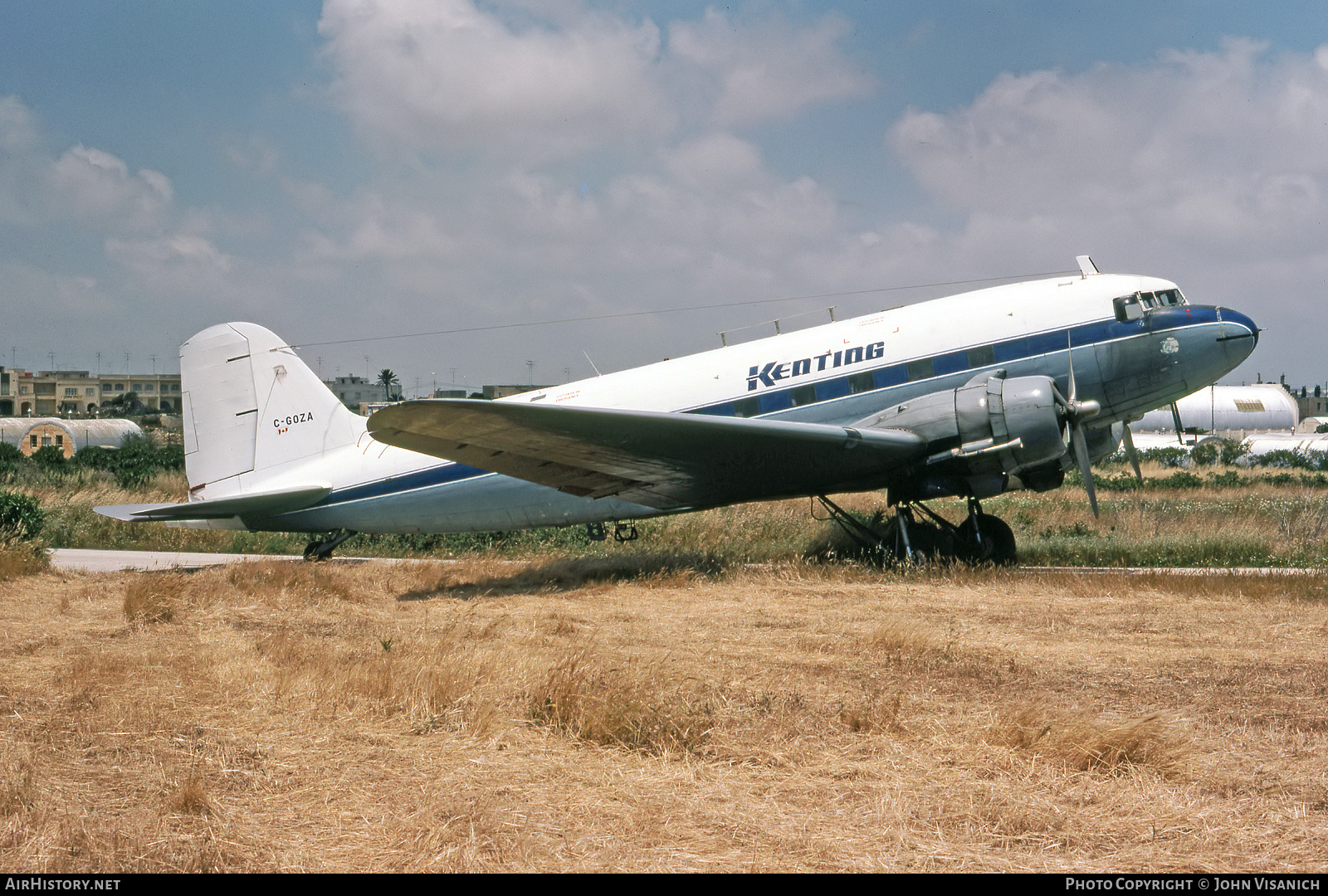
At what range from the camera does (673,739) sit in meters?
5.94

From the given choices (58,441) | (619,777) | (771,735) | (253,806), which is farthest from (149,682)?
(58,441)

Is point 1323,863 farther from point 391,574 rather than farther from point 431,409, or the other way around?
point 391,574

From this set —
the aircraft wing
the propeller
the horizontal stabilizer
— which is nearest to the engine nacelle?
the propeller

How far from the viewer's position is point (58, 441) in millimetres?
67625

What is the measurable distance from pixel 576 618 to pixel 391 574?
5.45 meters

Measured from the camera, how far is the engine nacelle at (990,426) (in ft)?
44.0

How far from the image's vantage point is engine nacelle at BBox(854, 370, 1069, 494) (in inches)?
528

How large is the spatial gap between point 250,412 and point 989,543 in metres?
12.8

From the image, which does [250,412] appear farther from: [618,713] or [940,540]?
[618,713]

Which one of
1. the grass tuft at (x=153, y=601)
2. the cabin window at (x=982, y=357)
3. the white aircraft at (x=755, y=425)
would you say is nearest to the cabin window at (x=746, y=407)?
the white aircraft at (x=755, y=425)

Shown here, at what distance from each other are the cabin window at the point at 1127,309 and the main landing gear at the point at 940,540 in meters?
3.43

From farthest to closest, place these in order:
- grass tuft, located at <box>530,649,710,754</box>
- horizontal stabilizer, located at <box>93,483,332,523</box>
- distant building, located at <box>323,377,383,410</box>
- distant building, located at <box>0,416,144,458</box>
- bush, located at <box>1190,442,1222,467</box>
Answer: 1. distant building, located at <box>323,377,383,410</box>
2. distant building, located at <box>0,416,144,458</box>
3. bush, located at <box>1190,442,1222,467</box>
4. horizontal stabilizer, located at <box>93,483,332,523</box>
5. grass tuft, located at <box>530,649,710,754</box>

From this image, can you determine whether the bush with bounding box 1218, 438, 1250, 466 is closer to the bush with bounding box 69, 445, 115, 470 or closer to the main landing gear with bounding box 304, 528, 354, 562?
the main landing gear with bounding box 304, 528, 354, 562

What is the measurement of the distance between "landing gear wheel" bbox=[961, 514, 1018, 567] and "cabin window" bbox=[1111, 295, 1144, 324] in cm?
363
